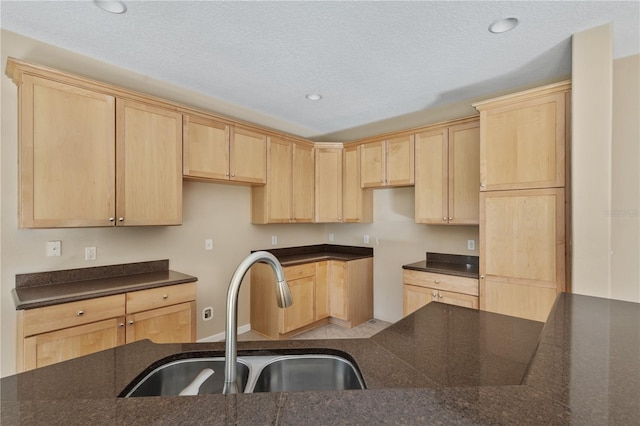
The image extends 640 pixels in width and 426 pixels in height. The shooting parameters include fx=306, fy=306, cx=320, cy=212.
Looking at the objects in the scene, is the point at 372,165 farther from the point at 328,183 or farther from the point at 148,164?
the point at 148,164

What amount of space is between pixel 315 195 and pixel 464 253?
191 centimetres

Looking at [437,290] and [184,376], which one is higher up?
[184,376]

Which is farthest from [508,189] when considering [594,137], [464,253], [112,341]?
[112,341]

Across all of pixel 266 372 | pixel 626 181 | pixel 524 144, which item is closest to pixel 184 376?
pixel 266 372

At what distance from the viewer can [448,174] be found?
10.5ft

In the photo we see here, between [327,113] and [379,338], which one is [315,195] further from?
[379,338]

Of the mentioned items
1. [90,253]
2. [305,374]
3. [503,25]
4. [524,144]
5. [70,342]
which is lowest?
[70,342]

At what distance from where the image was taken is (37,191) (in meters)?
2.02

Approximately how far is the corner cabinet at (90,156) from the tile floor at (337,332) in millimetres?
1683

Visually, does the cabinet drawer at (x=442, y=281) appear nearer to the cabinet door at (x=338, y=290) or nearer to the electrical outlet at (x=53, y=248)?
the cabinet door at (x=338, y=290)

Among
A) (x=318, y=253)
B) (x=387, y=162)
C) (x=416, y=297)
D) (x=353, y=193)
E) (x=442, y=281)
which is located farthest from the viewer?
(x=318, y=253)

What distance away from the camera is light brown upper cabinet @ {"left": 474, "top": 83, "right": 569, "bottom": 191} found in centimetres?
228

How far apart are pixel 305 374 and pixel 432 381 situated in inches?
17.6

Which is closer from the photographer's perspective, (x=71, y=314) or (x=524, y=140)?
(x=71, y=314)
